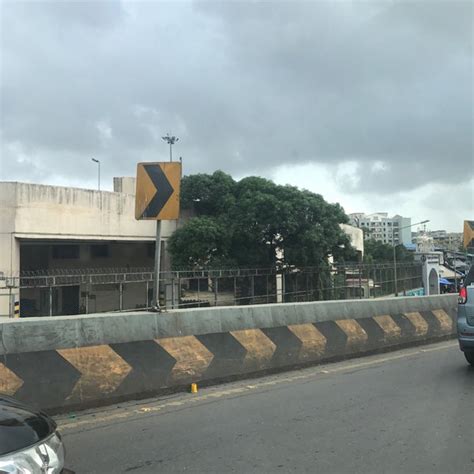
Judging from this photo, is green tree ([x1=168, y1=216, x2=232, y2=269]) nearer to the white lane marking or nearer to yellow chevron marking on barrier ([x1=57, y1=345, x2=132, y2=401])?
the white lane marking

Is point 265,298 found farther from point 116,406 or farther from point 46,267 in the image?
point 116,406

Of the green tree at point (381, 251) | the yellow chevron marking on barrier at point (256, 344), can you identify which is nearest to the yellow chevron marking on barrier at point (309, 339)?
the yellow chevron marking on barrier at point (256, 344)

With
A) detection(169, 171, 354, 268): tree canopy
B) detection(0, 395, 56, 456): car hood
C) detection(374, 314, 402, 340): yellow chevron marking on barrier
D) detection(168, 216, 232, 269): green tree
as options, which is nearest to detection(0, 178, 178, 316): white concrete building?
detection(168, 216, 232, 269): green tree

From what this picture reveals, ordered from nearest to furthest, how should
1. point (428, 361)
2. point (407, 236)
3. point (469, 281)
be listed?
1. point (469, 281)
2. point (428, 361)
3. point (407, 236)

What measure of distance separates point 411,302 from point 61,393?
7.94 metres

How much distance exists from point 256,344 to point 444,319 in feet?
20.7

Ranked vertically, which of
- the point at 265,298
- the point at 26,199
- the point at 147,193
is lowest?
the point at 265,298

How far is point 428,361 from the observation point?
9219 millimetres

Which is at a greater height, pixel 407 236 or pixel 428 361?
pixel 407 236

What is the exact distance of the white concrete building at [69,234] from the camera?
2780cm

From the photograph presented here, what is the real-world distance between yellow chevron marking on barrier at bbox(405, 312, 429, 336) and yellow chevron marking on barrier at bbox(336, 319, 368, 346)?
5.95 feet

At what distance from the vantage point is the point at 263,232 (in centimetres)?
3136

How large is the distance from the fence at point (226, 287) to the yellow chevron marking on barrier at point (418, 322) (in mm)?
15219

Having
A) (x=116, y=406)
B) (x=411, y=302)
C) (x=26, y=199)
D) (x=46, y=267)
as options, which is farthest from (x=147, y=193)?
(x=46, y=267)
